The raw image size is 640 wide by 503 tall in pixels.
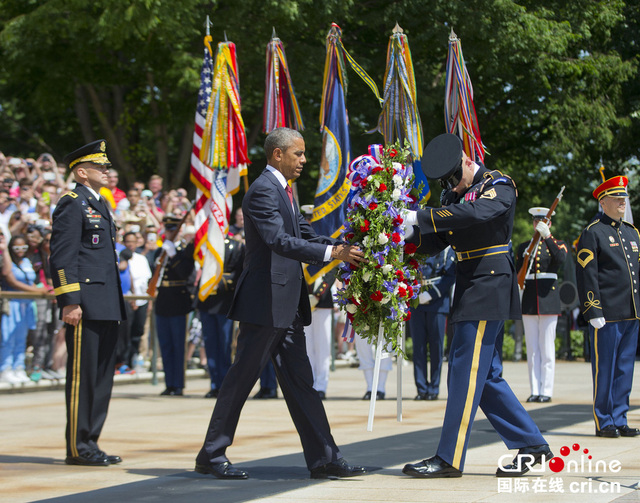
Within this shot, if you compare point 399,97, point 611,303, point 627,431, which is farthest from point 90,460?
point 399,97

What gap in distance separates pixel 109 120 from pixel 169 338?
43.6 ft

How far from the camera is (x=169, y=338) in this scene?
13.8 m

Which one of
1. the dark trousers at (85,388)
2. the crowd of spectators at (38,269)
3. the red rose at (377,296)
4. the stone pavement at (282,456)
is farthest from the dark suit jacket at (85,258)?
the crowd of spectators at (38,269)

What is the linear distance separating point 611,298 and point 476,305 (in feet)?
8.87

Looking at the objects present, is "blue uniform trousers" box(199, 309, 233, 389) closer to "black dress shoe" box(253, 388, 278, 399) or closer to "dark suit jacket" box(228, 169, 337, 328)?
"black dress shoe" box(253, 388, 278, 399)

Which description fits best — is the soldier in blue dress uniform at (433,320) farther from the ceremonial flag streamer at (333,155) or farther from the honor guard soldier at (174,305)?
the honor guard soldier at (174,305)

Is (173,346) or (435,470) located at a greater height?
(173,346)

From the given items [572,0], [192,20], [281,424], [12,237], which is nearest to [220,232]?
[12,237]

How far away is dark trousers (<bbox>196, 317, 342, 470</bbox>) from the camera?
651cm

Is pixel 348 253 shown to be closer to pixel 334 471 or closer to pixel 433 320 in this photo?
pixel 334 471

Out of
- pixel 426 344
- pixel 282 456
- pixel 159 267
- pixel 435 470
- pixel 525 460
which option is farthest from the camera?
pixel 159 267

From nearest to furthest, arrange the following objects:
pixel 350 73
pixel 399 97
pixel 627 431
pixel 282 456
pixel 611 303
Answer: pixel 282 456, pixel 627 431, pixel 611 303, pixel 399 97, pixel 350 73

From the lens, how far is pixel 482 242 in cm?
660

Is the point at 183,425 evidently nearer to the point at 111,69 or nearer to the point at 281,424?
the point at 281,424
